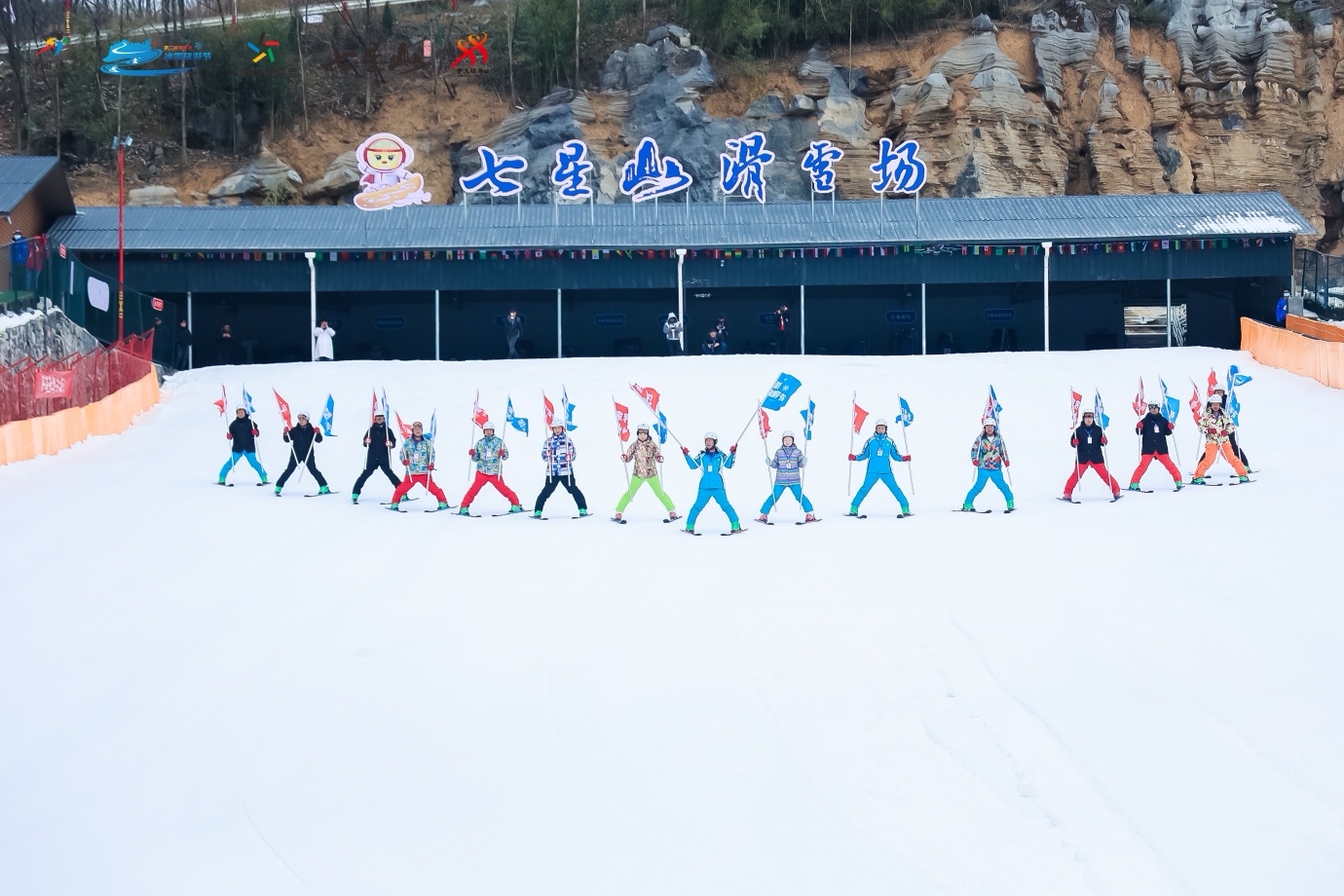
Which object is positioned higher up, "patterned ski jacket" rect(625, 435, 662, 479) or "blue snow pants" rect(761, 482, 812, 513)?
"patterned ski jacket" rect(625, 435, 662, 479)

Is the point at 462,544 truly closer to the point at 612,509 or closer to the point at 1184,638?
the point at 612,509

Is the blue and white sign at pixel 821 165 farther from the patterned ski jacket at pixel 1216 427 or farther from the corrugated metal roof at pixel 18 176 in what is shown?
the corrugated metal roof at pixel 18 176

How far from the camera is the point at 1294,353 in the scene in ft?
95.9

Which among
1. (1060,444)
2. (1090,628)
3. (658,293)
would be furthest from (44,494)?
(658,293)

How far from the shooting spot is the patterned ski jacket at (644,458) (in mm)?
17031

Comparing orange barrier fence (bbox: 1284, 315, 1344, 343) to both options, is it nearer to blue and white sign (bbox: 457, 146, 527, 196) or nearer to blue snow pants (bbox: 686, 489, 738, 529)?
blue snow pants (bbox: 686, 489, 738, 529)

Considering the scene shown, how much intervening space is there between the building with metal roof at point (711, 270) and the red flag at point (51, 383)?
42.1 feet

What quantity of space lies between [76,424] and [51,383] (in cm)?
147

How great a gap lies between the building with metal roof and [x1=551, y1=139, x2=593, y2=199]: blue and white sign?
1140mm

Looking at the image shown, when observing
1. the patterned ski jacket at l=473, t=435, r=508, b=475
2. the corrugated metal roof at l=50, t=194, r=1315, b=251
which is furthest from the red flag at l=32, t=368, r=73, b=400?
the corrugated metal roof at l=50, t=194, r=1315, b=251

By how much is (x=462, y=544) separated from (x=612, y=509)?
12.1 feet

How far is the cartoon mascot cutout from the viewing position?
34750 mm

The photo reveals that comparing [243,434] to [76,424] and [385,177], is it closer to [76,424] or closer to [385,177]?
[76,424]

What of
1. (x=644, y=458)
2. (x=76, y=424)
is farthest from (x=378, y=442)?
(x=76, y=424)
